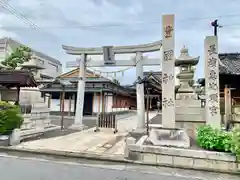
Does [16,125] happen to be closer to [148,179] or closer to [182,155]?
[148,179]

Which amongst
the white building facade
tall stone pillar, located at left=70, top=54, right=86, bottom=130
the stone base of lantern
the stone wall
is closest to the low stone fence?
the stone base of lantern

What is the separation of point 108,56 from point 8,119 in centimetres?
671

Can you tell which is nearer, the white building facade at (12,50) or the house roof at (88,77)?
the house roof at (88,77)

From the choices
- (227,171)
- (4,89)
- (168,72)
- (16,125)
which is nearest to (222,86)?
(168,72)

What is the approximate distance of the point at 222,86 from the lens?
13484 millimetres

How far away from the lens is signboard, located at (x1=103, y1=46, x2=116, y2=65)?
12.4 m

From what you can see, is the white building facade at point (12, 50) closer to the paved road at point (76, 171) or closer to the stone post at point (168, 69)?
the stone post at point (168, 69)

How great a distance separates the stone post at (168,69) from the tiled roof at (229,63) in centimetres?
612

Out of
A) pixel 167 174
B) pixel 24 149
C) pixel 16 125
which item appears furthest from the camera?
pixel 16 125

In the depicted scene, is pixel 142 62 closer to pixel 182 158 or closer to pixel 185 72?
pixel 185 72

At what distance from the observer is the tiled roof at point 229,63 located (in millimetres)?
12250

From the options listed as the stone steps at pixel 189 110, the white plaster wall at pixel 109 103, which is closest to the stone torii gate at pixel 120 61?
the stone steps at pixel 189 110

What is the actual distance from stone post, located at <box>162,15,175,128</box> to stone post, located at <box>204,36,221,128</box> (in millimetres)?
1350

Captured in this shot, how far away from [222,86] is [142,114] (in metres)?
6.18
